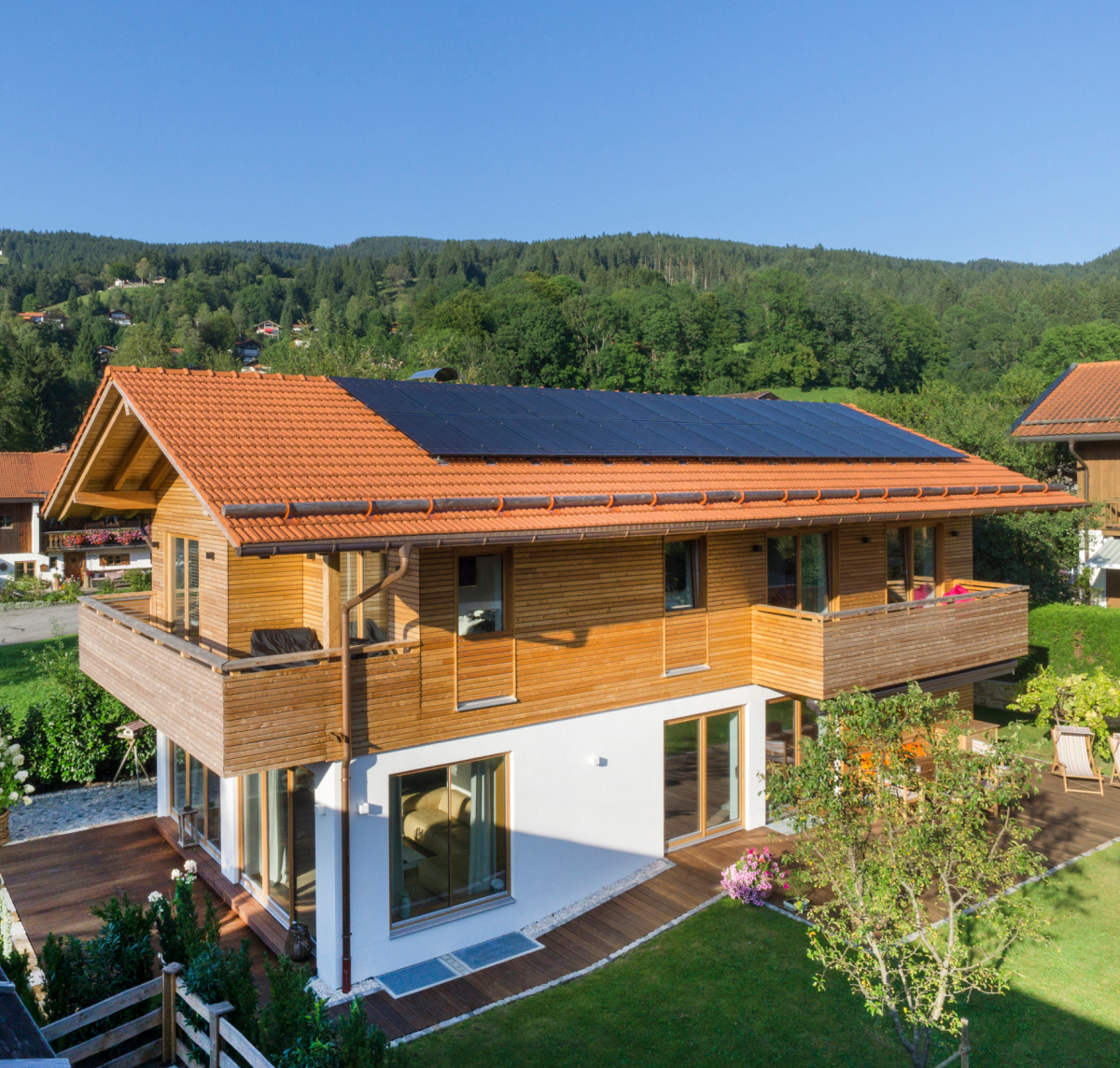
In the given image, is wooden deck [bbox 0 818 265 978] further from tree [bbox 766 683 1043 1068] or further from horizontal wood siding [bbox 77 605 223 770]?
tree [bbox 766 683 1043 1068]

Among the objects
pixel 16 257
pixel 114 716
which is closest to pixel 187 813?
pixel 114 716

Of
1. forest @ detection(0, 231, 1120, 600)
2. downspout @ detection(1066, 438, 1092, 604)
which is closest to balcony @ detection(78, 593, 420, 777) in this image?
downspout @ detection(1066, 438, 1092, 604)


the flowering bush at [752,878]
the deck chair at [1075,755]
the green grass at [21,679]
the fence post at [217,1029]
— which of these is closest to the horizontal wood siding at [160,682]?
the fence post at [217,1029]

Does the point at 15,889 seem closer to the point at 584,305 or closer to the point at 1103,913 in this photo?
the point at 1103,913

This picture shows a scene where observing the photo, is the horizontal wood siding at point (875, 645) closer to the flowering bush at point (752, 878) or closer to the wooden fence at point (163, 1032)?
the flowering bush at point (752, 878)

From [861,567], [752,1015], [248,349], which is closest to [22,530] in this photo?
[861,567]

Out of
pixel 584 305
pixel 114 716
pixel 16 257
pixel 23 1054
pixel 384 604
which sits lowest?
pixel 114 716
